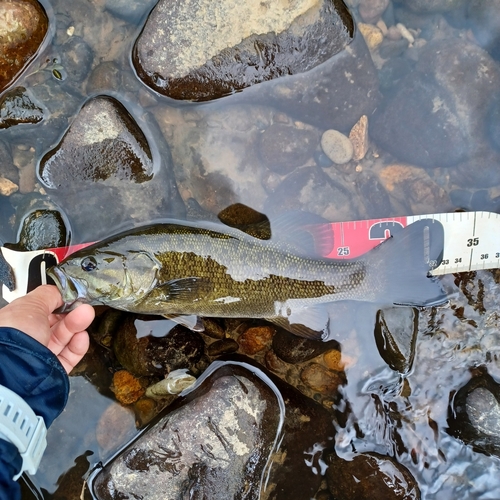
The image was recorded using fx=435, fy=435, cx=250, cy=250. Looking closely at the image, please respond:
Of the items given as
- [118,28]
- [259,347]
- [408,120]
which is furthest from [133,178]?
[408,120]

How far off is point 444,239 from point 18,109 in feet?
13.9

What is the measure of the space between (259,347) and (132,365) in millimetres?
1266

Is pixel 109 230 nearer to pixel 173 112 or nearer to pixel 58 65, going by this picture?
pixel 173 112

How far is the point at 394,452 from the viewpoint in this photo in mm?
4375

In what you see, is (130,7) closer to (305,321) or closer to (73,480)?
(305,321)

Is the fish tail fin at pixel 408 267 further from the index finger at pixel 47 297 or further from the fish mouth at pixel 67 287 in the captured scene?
the index finger at pixel 47 297

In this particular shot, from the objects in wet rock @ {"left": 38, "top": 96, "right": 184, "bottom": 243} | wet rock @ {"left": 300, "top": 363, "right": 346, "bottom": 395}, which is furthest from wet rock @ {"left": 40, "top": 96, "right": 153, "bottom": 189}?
A: wet rock @ {"left": 300, "top": 363, "right": 346, "bottom": 395}

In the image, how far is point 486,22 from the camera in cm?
439

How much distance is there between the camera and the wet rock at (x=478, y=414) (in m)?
4.23

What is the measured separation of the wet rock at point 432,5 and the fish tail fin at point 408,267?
2190 mm

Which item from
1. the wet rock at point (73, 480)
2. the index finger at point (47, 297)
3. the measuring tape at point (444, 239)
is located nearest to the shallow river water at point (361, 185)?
the wet rock at point (73, 480)

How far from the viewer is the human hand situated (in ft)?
10.2

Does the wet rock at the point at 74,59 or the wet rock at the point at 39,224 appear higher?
the wet rock at the point at 74,59

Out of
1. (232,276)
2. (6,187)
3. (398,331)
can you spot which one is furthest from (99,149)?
(398,331)
